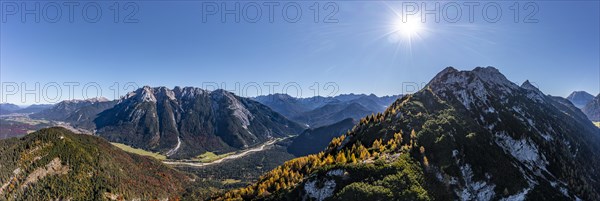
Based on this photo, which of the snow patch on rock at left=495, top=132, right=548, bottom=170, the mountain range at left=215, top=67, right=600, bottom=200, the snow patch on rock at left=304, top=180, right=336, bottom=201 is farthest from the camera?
the snow patch on rock at left=495, top=132, right=548, bottom=170

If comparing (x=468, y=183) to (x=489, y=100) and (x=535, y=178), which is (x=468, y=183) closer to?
(x=535, y=178)

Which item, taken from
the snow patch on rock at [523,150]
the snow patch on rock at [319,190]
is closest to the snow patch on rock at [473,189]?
the snow patch on rock at [319,190]

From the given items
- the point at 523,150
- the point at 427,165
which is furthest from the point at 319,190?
the point at 523,150

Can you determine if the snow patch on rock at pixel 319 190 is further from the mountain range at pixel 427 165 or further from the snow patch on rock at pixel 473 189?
the snow patch on rock at pixel 473 189

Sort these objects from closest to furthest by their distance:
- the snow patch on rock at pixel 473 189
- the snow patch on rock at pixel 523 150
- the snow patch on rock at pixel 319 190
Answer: the snow patch on rock at pixel 319 190 < the snow patch on rock at pixel 473 189 < the snow patch on rock at pixel 523 150

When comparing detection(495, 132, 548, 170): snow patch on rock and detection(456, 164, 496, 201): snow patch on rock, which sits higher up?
detection(495, 132, 548, 170): snow patch on rock

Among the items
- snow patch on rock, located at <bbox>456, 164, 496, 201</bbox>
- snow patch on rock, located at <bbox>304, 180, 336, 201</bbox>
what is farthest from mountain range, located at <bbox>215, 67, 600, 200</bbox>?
snow patch on rock, located at <bbox>304, 180, 336, 201</bbox>

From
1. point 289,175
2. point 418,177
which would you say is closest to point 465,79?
point 418,177

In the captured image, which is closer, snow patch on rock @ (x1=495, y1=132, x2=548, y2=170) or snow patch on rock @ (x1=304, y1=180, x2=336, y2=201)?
snow patch on rock @ (x1=304, y1=180, x2=336, y2=201)

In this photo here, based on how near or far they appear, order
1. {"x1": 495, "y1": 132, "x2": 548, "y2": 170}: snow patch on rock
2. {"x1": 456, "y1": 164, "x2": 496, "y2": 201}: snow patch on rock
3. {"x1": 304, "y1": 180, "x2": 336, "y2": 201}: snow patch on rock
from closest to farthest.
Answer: {"x1": 304, "y1": 180, "x2": 336, "y2": 201}: snow patch on rock → {"x1": 456, "y1": 164, "x2": 496, "y2": 201}: snow patch on rock → {"x1": 495, "y1": 132, "x2": 548, "y2": 170}: snow patch on rock

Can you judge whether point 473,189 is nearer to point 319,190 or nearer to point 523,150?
point 319,190

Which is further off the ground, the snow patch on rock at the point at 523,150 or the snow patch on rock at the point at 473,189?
the snow patch on rock at the point at 523,150

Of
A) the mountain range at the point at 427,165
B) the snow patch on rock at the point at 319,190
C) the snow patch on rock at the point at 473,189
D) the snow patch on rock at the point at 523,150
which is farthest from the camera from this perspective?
the snow patch on rock at the point at 523,150

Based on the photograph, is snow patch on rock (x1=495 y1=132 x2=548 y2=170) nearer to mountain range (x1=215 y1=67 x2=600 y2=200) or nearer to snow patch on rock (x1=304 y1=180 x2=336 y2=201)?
mountain range (x1=215 y1=67 x2=600 y2=200)
